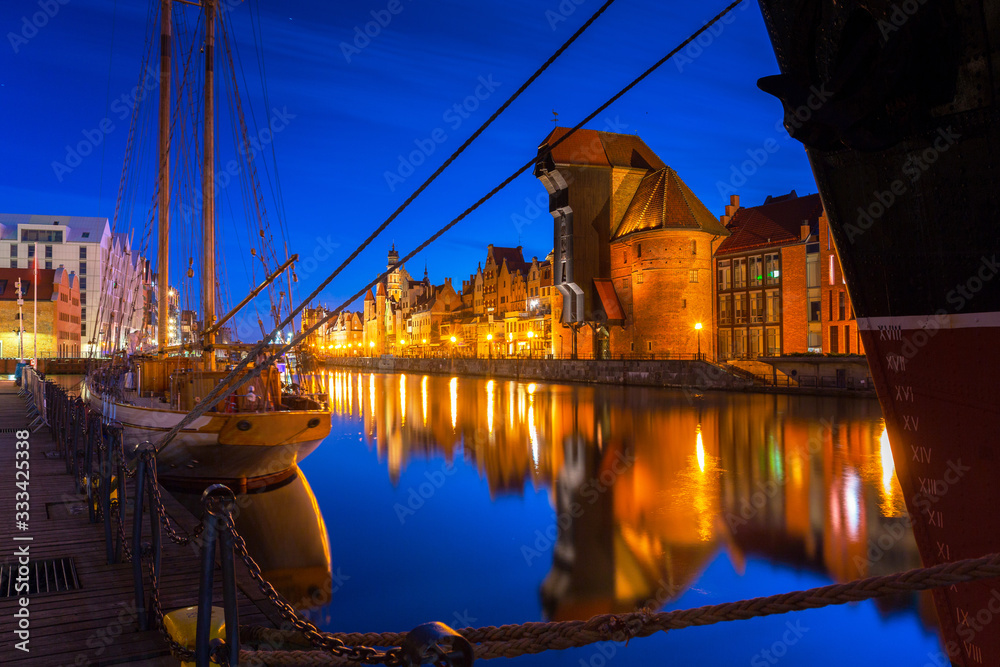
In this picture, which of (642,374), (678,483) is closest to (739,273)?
(642,374)

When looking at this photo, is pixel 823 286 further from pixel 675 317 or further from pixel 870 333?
pixel 870 333

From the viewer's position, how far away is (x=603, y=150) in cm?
5112

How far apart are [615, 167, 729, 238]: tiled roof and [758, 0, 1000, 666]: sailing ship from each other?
44615 millimetres

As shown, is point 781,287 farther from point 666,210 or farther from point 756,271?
point 666,210

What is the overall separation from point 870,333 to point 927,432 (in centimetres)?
65

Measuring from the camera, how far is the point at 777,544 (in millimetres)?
9805

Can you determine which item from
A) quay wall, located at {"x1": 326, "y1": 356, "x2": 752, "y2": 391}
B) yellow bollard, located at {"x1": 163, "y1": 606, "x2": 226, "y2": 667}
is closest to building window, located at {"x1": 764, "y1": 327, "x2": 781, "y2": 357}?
quay wall, located at {"x1": 326, "y1": 356, "x2": 752, "y2": 391}

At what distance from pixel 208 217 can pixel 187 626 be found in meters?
14.7

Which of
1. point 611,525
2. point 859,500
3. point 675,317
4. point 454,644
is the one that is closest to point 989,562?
point 454,644

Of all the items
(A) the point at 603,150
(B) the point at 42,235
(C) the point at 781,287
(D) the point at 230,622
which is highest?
(B) the point at 42,235

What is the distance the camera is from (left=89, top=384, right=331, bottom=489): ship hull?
12367 mm

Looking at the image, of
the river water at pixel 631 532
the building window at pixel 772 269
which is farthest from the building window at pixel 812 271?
the river water at pixel 631 532

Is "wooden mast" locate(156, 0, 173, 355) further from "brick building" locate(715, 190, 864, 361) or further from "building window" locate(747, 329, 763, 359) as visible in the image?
"building window" locate(747, 329, 763, 359)

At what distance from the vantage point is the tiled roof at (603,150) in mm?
49344
